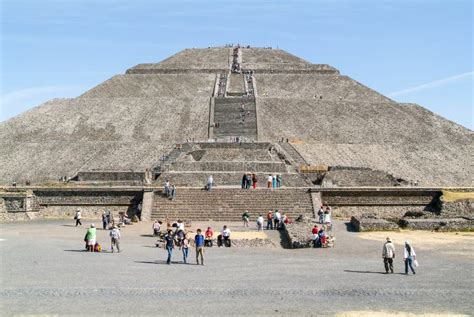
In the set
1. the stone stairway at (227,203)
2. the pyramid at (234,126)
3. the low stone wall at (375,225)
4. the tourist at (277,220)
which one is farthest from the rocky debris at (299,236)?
the pyramid at (234,126)

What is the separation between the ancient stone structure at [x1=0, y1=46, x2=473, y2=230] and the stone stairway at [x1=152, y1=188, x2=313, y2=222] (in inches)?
3.0

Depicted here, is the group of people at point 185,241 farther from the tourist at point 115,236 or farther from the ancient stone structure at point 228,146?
the ancient stone structure at point 228,146

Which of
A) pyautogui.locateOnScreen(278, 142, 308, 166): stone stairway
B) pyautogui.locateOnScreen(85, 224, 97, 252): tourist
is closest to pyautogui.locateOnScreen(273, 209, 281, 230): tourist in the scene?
pyautogui.locateOnScreen(85, 224, 97, 252): tourist

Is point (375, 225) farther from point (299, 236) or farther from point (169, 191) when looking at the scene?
point (169, 191)

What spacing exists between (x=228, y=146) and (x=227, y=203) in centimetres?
1173

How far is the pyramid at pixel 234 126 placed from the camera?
4103 cm

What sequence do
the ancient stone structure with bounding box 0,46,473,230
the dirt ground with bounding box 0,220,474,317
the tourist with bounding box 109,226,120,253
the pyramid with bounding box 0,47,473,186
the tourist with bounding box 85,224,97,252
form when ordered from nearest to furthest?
the dirt ground with bounding box 0,220,474,317 < the tourist with bounding box 109,226,120,253 < the tourist with bounding box 85,224,97,252 < the ancient stone structure with bounding box 0,46,473,230 < the pyramid with bounding box 0,47,473,186

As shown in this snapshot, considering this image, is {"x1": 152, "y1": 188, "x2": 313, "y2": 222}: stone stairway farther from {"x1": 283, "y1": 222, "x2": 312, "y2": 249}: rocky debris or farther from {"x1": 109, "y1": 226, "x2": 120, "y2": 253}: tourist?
{"x1": 109, "y1": 226, "x2": 120, "y2": 253}: tourist

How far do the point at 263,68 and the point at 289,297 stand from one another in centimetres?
5633

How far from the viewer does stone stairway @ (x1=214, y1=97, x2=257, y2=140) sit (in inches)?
1866

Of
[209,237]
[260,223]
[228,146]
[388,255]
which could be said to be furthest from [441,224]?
[228,146]

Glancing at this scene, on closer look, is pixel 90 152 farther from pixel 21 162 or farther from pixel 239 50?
pixel 239 50

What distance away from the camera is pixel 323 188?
29406mm

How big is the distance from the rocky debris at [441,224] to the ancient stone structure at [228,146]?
115 inches
